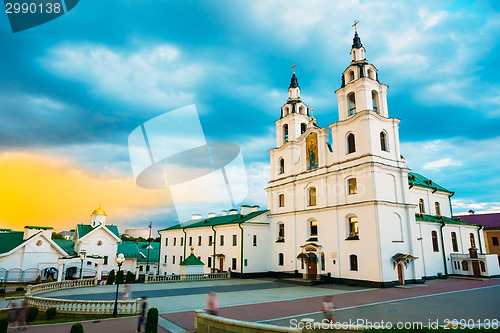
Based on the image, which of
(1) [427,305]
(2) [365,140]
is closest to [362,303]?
(1) [427,305]

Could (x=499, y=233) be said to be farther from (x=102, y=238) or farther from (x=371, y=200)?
(x=102, y=238)

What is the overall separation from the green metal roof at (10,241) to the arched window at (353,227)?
3751 centimetres

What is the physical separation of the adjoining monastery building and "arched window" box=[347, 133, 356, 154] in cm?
10

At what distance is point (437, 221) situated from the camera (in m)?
33.8

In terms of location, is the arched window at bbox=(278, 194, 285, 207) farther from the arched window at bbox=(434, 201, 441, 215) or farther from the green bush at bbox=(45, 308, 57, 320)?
the green bush at bbox=(45, 308, 57, 320)

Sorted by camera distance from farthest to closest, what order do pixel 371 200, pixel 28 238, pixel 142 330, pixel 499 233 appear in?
pixel 499 233, pixel 28 238, pixel 371 200, pixel 142 330

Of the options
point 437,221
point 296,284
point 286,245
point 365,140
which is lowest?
point 296,284

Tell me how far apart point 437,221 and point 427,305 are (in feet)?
66.9

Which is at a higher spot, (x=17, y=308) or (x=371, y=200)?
(x=371, y=200)

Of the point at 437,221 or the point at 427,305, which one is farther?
the point at 437,221

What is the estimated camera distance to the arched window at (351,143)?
2999 centimetres

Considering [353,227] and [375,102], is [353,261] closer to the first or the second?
[353,227]

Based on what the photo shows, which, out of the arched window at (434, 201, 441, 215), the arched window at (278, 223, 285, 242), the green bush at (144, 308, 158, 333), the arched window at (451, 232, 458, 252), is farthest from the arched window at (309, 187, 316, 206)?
the green bush at (144, 308, 158, 333)

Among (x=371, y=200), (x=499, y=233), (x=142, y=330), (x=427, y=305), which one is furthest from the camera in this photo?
(x=499, y=233)
